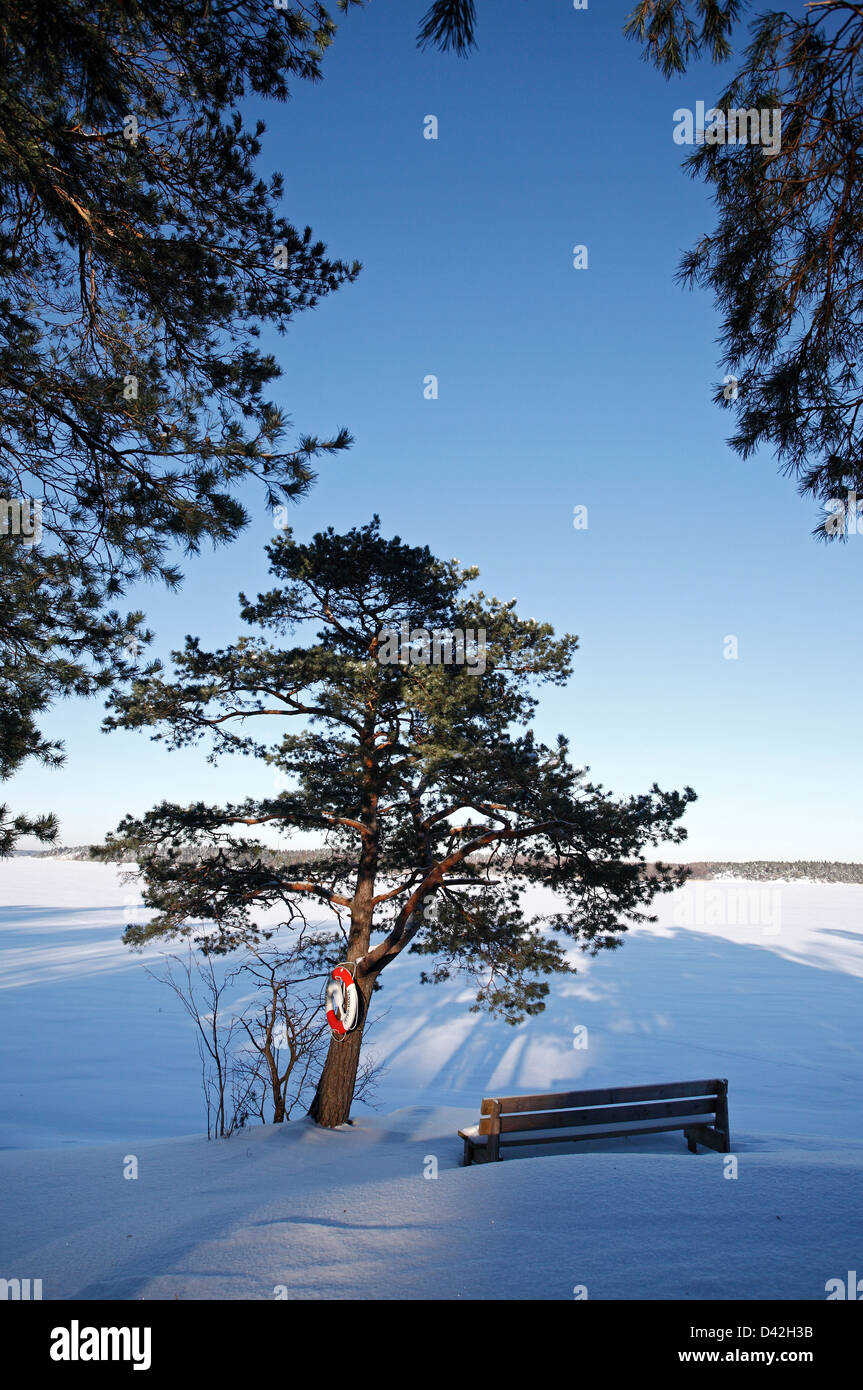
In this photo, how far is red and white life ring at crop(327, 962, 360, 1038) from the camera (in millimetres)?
8367

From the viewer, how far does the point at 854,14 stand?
3.30 meters

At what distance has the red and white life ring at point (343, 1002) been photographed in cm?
837

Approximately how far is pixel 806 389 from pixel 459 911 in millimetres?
6896

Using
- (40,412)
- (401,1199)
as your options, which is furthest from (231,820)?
(40,412)

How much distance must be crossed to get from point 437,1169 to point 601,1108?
6.81 feet

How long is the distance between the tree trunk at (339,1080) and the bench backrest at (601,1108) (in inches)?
98.1

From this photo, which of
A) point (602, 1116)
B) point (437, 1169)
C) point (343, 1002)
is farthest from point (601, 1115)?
point (343, 1002)

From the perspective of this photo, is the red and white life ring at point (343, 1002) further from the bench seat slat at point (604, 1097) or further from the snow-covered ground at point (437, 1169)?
the bench seat slat at point (604, 1097)

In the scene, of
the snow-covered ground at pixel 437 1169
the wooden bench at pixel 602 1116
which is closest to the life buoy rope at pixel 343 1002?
the snow-covered ground at pixel 437 1169

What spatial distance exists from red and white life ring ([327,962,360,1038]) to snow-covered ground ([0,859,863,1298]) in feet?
4.11

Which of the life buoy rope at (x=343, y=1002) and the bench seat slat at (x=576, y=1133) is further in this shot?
Answer: the life buoy rope at (x=343, y=1002)

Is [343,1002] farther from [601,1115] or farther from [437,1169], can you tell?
[601,1115]
